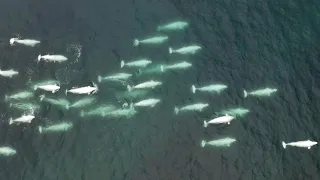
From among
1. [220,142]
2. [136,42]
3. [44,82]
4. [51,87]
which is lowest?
[220,142]

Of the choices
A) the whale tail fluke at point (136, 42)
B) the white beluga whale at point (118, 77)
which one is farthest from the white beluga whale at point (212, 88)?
the whale tail fluke at point (136, 42)

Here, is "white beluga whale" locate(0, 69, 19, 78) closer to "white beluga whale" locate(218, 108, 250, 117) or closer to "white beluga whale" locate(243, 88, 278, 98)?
"white beluga whale" locate(218, 108, 250, 117)

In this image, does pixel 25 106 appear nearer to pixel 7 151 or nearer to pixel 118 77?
pixel 7 151

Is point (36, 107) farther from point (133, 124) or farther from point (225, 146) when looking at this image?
point (225, 146)

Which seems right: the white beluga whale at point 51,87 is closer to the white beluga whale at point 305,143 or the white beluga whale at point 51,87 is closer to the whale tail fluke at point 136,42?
the whale tail fluke at point 136,42

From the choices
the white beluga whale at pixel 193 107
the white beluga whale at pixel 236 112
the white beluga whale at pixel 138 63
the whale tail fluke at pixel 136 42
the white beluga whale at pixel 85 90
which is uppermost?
the whale tail fluke at pixel 136 42

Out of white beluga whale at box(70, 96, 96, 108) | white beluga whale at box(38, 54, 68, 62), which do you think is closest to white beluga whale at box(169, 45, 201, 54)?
white beluga whale at box(70, 96, 96, 108)

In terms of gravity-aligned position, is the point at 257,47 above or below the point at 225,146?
above

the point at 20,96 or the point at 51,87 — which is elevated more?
Result: the point at 51,87

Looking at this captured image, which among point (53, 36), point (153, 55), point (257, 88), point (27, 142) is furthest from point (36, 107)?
point (257, 88)

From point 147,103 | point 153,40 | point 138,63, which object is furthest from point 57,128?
point 153,40

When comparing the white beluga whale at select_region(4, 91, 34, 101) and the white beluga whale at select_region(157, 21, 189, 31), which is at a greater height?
the white beluga whale at select_region(157, 21, 189, 31)
